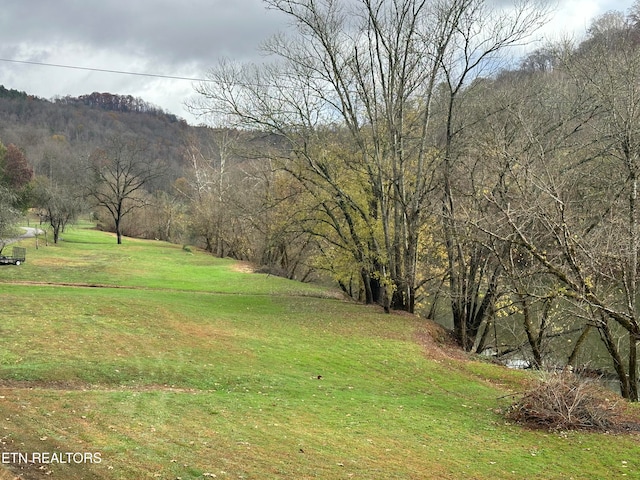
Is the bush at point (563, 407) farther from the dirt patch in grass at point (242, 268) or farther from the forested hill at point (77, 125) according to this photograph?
the forested hill at point (77, 125)

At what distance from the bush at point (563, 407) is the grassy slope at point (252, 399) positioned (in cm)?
42

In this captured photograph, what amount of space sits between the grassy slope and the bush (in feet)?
1.36

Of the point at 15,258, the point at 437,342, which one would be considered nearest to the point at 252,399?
the point at 437,342

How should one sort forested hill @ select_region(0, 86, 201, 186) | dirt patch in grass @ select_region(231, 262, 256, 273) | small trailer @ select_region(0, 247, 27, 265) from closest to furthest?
small trailer @ select_region(0, 247, 27, 265) → dirt patch in grass @ select_region(231, 262, 256, 273) → forested hill @ select_region(0, 86, 201, 186)

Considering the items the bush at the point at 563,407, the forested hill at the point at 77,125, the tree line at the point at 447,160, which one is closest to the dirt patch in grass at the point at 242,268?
the tree line at the point at 447,160

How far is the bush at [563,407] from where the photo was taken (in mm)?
9906

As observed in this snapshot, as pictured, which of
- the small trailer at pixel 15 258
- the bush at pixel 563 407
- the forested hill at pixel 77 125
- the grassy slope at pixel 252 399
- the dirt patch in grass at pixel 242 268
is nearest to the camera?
the grassy slope at pixel 252 399

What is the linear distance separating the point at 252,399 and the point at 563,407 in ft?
19.7

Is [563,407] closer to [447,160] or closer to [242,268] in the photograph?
[447,160]

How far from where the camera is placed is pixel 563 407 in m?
9.98

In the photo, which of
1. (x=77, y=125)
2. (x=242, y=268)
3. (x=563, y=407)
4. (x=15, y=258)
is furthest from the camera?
(x=77, y=125)

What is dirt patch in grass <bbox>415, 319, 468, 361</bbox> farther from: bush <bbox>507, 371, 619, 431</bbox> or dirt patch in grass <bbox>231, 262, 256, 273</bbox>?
dirt patch in grass <bbox>231, 262, 256, 273</bbox>

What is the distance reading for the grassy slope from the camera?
6512 mm

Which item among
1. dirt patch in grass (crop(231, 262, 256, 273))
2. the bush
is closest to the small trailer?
dirt patch in grass (crop(231, 262, 256, 273))
